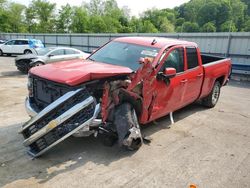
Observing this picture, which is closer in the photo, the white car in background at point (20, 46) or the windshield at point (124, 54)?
the windshield at point (124, 54)

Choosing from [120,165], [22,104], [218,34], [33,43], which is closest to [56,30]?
[33,43]

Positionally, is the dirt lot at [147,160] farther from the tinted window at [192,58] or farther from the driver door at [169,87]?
the tinted window at [192,58]

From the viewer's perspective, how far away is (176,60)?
18.7 feet

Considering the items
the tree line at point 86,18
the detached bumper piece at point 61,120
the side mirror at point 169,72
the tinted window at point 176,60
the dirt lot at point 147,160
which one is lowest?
the dirt lot at point 147,160

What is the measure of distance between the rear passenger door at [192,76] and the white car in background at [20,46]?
1866 centimetres

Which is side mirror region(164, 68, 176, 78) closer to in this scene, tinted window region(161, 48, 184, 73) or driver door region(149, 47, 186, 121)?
driver door region(149, 47, 186, 121)

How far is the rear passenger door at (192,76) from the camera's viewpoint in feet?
19.6

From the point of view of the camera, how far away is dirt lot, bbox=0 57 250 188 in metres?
3.69

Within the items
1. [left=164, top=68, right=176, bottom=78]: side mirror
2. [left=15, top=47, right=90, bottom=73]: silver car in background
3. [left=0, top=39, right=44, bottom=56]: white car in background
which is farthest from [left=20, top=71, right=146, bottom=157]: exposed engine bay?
[left=0, top=39, right=44, bottom=56]: white car in background

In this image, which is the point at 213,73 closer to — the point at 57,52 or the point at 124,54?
the point at 124,54

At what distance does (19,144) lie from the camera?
15.3 feet

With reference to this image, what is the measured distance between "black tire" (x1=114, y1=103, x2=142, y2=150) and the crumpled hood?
0.59 m

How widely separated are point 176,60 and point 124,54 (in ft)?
3.66

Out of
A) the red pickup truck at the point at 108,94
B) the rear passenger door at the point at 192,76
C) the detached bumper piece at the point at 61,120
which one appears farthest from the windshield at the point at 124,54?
the detached bumper piece at the point at 61,120
